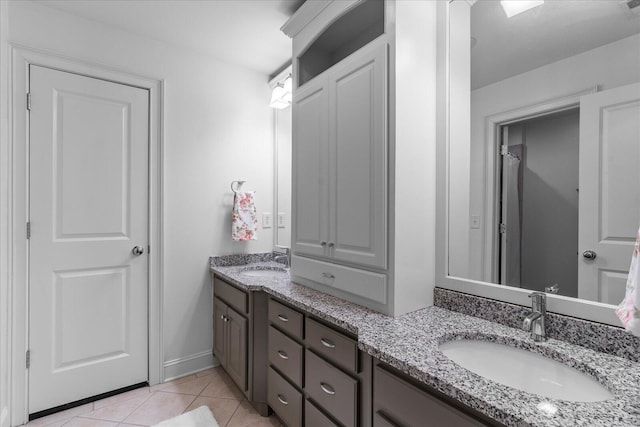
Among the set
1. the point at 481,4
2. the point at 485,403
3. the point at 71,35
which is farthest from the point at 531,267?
the point at 71,35

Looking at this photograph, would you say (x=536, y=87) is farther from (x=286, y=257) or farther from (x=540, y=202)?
(x=286, y=257)

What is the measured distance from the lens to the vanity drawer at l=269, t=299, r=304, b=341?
1.55m

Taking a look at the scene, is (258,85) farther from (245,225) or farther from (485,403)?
(485,403)

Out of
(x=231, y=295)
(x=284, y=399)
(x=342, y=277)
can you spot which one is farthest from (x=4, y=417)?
(x=342, y=277)

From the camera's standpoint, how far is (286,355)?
1644 millimetres

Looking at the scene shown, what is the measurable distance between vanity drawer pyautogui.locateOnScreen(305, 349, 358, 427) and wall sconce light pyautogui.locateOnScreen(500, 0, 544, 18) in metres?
1.60

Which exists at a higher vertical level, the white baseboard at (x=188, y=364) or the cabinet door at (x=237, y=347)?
the cabinet door at (x=237, y=347)

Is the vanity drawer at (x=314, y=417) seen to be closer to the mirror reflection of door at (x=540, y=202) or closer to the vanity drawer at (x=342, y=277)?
the vanity drawer at (x=342, y=277)

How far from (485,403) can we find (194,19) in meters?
2.49

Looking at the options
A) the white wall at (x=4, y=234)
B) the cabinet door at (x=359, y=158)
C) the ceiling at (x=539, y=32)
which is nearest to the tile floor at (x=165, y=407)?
the white wall at (x=4, y=234)

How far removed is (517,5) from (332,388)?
1.75 m

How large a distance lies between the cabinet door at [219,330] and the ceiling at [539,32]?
84.4 inches

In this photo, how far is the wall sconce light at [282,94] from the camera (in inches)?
97.3

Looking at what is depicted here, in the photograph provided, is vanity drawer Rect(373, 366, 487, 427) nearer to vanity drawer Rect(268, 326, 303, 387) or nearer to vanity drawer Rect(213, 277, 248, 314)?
vanity drawer Rect(268, 326, 303, 387)
